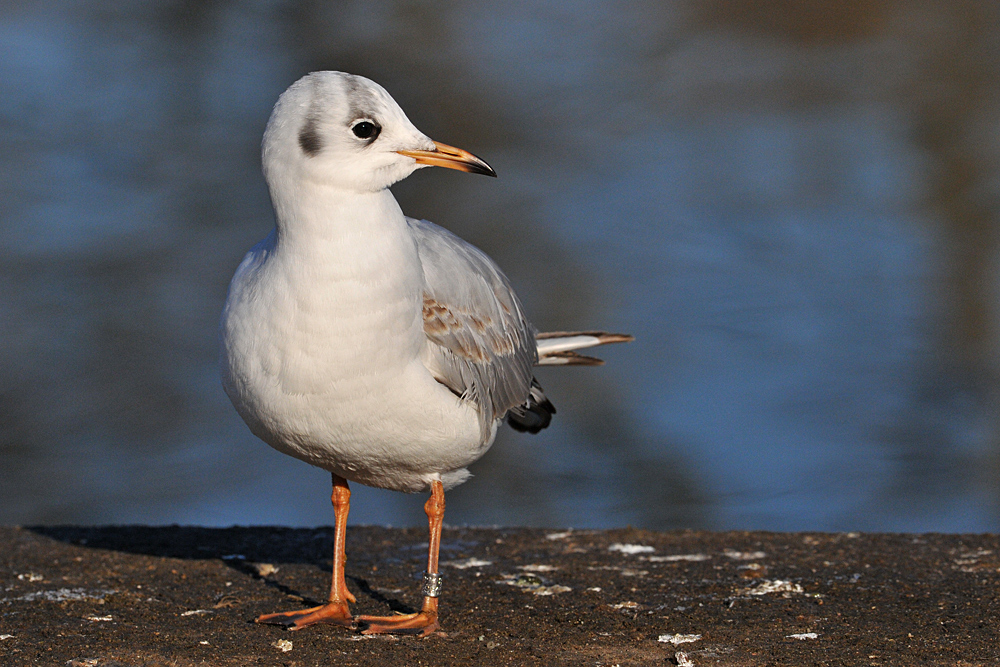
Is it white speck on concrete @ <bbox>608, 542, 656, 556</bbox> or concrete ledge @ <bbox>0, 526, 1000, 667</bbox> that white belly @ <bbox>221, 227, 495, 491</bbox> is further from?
white speck on concrete @ <bbox>608, 542, 656, 556</bbox>

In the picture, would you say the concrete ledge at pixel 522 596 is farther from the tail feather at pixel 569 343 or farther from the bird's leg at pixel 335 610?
the tail feather at pixel 569 343

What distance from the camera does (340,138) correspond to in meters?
3.41

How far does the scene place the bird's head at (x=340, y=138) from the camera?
11.2ft

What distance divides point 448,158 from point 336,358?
27.7 inches

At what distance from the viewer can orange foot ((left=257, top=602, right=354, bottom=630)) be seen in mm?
3643

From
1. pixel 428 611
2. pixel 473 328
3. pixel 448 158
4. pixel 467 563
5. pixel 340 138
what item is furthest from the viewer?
pixel 467 563

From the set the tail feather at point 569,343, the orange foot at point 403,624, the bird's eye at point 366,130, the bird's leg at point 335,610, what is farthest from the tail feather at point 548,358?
the bird's eye at point 366,130

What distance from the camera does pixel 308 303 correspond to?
135 inches

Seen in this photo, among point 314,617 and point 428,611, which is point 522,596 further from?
point 314,617

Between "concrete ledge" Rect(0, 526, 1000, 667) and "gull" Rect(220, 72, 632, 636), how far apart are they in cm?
28

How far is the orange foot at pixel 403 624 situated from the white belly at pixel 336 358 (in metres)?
0.49

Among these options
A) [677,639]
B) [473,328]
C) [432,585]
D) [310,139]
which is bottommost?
[677,639]

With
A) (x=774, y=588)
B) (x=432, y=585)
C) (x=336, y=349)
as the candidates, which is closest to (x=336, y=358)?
(x=336, y=349)

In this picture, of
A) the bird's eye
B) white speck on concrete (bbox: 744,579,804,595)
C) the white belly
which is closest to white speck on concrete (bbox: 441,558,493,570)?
the white belly
